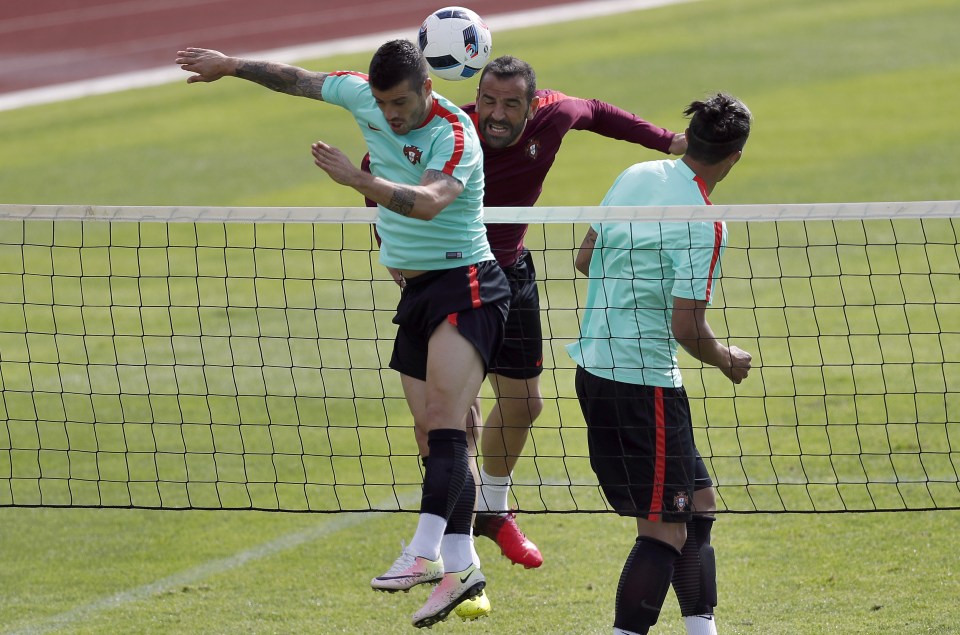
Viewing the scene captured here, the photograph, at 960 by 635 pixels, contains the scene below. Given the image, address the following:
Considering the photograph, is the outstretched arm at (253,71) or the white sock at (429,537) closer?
the white sock at (429,537)

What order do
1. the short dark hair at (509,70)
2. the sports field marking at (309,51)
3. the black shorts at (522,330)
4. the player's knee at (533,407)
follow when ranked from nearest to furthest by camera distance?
1. the short dark hair at (509,70)
2. the black shorts at (522,330)
3. the player's knee at (533,407)
4. the sports field marking at (309,51)

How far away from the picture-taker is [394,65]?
5457 mm

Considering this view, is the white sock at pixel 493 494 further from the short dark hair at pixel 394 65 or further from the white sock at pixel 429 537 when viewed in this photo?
the short dark hair at pixel 394 65

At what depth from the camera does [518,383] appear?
7.36 m

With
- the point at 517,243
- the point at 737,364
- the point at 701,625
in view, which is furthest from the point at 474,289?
the point at 701,625

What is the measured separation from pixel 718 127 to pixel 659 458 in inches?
58.5

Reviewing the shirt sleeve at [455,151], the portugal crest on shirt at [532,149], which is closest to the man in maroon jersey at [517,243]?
the portugal crest on shirt at [532,149]

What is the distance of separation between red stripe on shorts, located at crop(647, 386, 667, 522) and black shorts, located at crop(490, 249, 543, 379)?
1464mm

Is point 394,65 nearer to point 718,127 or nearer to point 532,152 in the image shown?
point 718,127

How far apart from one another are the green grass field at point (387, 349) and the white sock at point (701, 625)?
826mm

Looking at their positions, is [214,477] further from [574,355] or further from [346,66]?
[346,66]

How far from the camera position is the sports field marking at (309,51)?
22875 millimetres

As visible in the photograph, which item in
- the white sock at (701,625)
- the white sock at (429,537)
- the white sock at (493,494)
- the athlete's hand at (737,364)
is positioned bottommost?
the white sock at (701,625)

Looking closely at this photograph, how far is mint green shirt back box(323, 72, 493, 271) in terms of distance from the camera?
5.73 m
